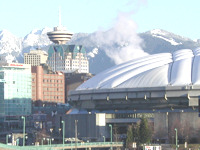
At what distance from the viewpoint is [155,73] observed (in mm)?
164750

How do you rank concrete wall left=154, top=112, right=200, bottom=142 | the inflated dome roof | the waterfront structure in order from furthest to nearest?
the inflated dome roof → the waterfront structure → concrete wall left=154, top=112, right=200, bottom=142

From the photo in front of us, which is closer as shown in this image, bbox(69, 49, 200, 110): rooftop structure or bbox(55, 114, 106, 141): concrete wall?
bbox(69, 49, 200, 110): rooftop structure

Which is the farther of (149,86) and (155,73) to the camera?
(155,73)

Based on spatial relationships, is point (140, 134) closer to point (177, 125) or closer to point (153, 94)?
point (177, 125)

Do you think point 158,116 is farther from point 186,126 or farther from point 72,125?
point 72,125

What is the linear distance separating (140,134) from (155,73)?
22012mm

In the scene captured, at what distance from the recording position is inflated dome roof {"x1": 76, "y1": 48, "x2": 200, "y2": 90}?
527ft

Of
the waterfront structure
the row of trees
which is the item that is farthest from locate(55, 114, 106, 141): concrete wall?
the row of trees

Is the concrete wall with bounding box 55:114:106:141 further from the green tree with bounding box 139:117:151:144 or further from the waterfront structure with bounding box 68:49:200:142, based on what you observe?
the green tree with bounding box 139:117:151:144

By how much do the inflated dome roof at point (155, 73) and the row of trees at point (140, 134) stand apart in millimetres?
13822

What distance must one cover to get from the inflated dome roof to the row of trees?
1382cm

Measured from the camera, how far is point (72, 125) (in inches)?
6663

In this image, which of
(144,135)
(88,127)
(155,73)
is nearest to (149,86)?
(155,73)

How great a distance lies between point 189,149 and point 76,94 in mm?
40396
